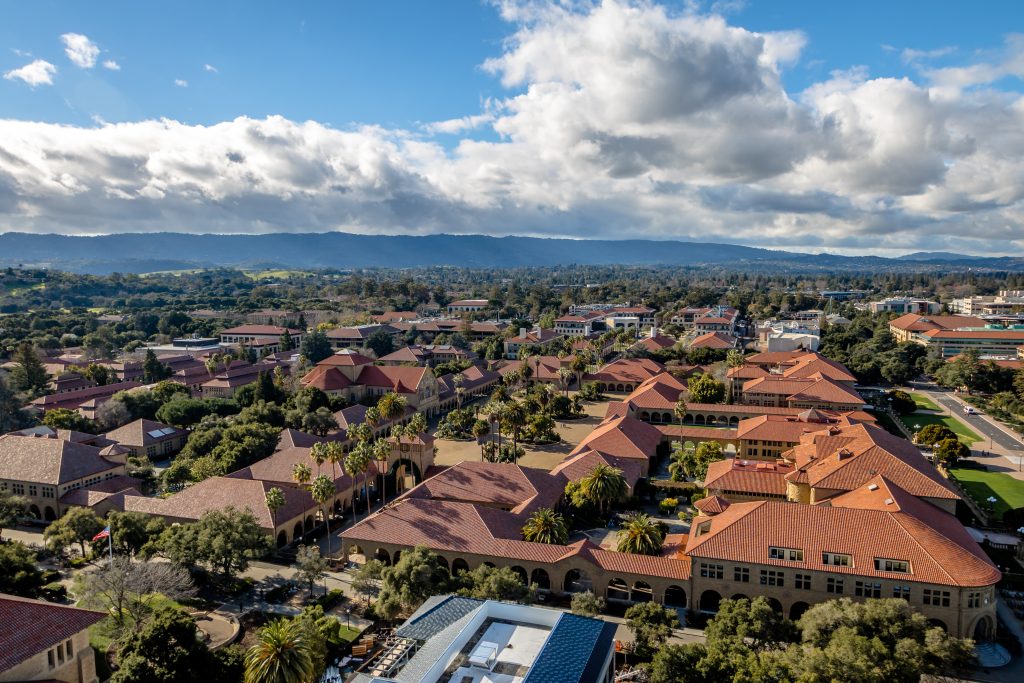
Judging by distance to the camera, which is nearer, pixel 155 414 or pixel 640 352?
pixel 155 414

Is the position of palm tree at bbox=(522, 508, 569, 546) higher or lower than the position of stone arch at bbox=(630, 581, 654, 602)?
higher

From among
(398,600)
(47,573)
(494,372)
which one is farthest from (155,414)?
(398,600)

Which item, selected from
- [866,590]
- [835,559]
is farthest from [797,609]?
[866,590]

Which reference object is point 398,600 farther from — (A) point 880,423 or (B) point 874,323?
(B) point 874,323

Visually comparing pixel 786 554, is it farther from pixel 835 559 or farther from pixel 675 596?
pixel 675 596

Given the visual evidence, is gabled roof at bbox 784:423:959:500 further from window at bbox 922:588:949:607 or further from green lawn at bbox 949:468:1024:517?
window at bbox 922:588:949:607

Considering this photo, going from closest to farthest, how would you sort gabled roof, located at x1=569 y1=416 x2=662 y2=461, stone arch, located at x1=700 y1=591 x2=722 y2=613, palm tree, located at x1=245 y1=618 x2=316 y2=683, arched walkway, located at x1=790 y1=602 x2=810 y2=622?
1. palm tree, located at x1=245 y1=618 x2=316 y2=683
2. arched walkway, located at x1=790 y1=602 x2=810 y2=622
3. stone arch, located at x1=700 y1=591 x2=722 y2=613
4. gabled roof, located at x1=569 y1=416 x2=662 y2=461

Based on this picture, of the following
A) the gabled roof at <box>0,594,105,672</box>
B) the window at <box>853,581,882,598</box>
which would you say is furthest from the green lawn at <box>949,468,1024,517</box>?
the gabled roof at <box>0,594,105,672</box>

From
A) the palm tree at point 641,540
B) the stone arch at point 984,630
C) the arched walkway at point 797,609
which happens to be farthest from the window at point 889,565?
the palm tree at point 641,540
